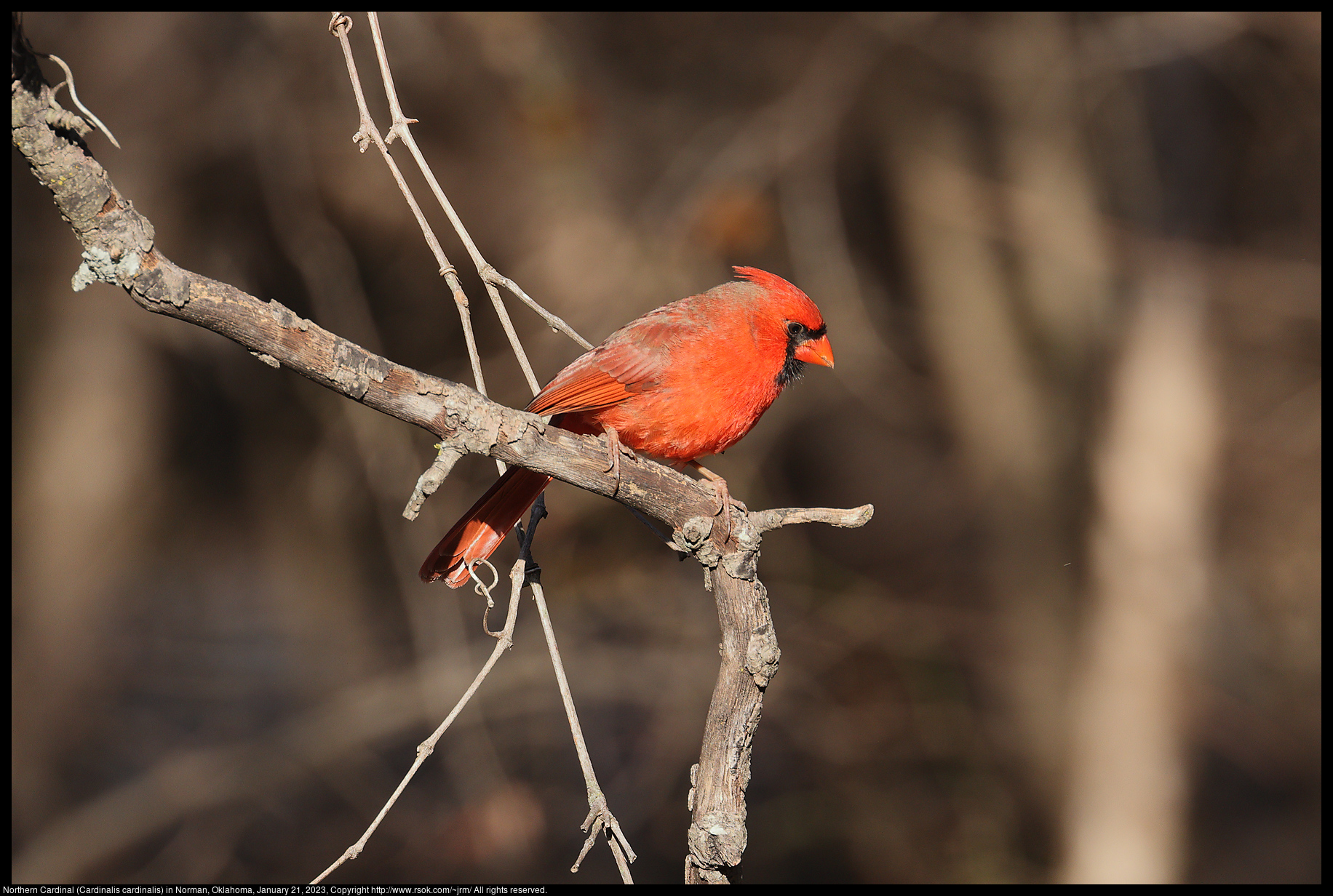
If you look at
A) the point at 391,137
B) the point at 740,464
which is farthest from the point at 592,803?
the point at 740,464

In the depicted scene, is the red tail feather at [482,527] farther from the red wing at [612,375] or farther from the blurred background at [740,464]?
the blurred background at [740,464]

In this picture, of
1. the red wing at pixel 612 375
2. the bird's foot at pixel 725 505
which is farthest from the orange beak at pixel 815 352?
the bird's foot at pixel 725 505

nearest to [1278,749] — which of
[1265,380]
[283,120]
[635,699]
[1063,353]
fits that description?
[1265,380]

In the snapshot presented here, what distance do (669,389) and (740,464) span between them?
3.67 metres

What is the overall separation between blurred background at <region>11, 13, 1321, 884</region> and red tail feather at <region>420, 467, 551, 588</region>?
305cm

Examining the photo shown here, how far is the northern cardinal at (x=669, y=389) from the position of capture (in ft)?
8.00

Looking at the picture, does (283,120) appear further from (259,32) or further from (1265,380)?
(1265,380)

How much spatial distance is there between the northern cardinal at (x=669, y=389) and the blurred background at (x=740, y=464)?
2844 mm

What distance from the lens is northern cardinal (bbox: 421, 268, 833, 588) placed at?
8.00 ft

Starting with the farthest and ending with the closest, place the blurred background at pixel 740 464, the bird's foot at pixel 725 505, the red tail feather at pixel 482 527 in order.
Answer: the blurred background at pixel 740 464
the red tail feather at pixel 482 527
the bird's foot at pixel 725 505

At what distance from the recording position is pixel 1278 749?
647 centimetres

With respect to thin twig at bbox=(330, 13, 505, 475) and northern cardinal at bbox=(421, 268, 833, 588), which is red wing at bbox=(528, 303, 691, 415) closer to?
northern cardinal at bbox=(421, 268, 833, 588)

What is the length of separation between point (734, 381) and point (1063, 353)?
459cm

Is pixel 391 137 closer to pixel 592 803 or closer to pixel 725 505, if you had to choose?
pixel 725 505
